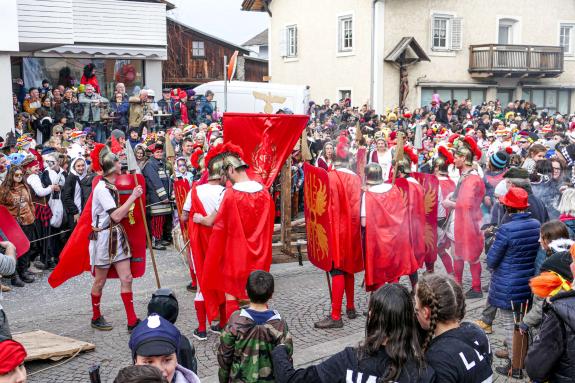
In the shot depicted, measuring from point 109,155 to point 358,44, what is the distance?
76.5 ft

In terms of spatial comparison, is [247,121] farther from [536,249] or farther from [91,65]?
[91,65]

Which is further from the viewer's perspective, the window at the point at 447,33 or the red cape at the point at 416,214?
the window at the point at 447,33

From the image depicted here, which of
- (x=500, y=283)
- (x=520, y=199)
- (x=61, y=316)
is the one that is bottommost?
(x=61, y=316)

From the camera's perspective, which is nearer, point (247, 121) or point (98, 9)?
point (247, 121)

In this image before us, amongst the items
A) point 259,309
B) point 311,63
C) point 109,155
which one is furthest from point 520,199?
point 311,63

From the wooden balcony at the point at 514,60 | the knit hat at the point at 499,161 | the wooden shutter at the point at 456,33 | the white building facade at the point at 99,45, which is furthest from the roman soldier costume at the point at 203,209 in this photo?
the wooden balcony at the point at 514,60

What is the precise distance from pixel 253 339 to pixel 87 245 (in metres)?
3.49

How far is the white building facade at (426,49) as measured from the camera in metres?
28.4

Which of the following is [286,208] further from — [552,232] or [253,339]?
[253,339]

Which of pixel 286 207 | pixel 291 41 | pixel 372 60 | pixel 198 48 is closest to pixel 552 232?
pixel 286 207

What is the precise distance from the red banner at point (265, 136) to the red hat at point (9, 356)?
530cm

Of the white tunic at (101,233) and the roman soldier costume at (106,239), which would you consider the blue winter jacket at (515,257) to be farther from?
the white tunic at (101,233)

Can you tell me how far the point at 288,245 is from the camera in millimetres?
9500

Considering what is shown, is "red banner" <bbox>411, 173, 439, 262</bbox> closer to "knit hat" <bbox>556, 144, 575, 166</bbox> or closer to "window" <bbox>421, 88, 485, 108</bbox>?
"knit hat" <bbox>556, 144, 575, 166</bbox>
